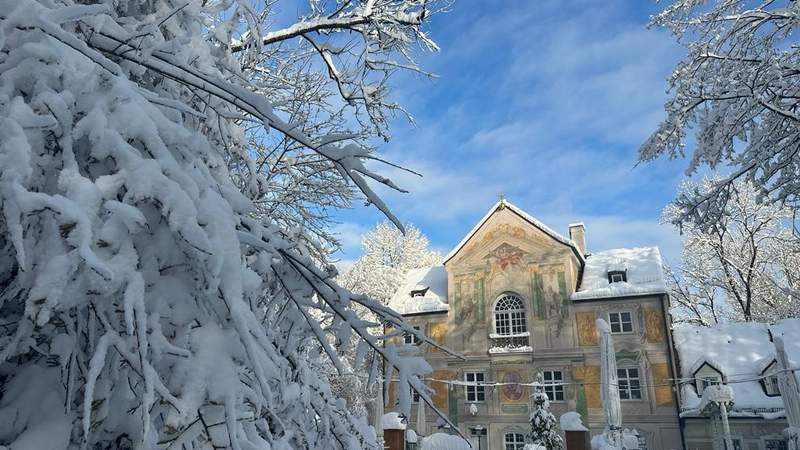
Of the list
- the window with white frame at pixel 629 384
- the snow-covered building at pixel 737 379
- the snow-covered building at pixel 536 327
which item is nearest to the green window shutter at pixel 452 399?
the snow-covered building at pixel 536 327

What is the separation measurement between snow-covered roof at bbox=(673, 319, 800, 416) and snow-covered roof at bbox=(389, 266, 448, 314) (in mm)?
9629

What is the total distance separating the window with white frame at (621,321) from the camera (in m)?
20.3

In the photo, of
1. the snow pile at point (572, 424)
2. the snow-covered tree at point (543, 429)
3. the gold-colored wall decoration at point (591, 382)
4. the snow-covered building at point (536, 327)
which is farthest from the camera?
the gold-colored wall decoration at point (591, 382)

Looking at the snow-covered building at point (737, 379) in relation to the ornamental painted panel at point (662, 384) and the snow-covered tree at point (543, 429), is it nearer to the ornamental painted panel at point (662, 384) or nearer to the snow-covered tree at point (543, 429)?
the ornamental painted panel at point (662, 384)

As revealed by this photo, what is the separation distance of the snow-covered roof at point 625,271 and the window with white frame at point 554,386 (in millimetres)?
3072

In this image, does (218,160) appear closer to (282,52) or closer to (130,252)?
(130,252)

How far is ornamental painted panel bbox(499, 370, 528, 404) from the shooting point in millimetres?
20453

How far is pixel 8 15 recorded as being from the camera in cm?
121

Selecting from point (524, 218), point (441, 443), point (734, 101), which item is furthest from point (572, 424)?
point (524, 218)

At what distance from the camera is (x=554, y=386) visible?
2034 centimetres

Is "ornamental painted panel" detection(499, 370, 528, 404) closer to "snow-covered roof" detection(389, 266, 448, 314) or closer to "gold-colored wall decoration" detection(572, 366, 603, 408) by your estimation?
"gold-colored wall decoration" detection(572, 366, 603, 408)

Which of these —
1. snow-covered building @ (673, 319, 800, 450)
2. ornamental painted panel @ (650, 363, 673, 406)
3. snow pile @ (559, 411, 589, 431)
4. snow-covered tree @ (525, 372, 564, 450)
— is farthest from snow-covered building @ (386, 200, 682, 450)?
snow pile @ (559, 411, 589, 431)

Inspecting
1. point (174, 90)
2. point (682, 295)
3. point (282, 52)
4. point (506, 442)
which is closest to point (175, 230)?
point (174, 90)

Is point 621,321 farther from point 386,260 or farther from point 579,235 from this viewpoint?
point 386,260
